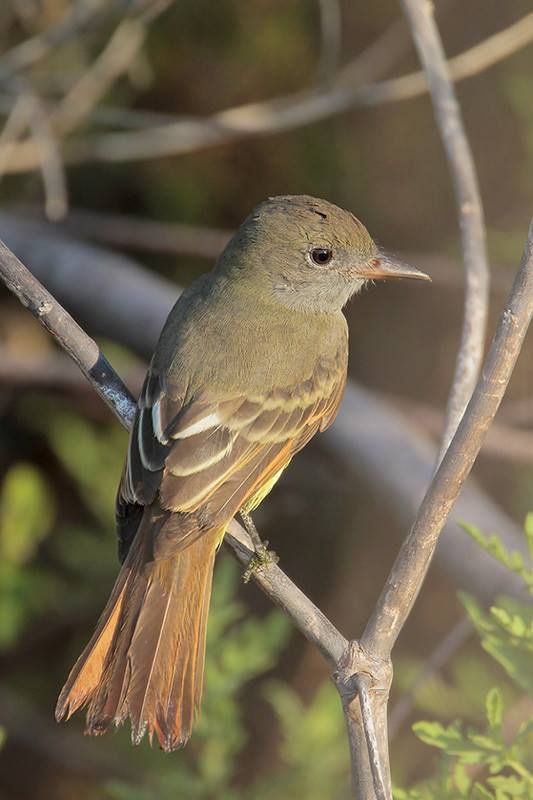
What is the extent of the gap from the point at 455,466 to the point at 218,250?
322cm

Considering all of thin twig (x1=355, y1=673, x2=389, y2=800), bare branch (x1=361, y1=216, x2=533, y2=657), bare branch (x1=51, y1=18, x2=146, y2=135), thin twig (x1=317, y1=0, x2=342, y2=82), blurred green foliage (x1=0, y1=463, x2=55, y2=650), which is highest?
thin twig (x1=317, y1=0, x2=342, y2=82)

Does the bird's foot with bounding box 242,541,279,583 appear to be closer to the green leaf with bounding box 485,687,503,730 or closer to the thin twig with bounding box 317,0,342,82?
the green leaf with bounding box 485,687,503,730

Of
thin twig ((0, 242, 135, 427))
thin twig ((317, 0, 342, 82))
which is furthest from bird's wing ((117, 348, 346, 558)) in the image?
thin twig ((317, 0, 342, 82))

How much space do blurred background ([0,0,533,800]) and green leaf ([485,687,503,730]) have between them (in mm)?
1730

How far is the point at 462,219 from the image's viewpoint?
3.74 meters

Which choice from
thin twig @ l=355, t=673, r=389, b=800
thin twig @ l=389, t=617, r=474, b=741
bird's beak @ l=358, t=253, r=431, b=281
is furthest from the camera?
bird's beak @ l=358, t=253, r=431, b=281

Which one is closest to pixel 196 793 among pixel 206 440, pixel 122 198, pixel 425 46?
pixel 206 440

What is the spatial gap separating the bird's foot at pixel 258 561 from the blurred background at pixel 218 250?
1.54 metres

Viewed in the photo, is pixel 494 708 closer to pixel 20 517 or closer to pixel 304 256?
pixel 304 256

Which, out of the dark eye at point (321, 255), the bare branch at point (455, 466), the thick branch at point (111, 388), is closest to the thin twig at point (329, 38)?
the dark eye at point (321, 255)

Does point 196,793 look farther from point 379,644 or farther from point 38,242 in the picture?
point 38,242

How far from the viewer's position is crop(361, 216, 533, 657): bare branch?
2.60 meters

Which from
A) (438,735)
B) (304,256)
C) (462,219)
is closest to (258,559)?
(438,735)

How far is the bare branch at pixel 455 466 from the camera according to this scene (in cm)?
260
